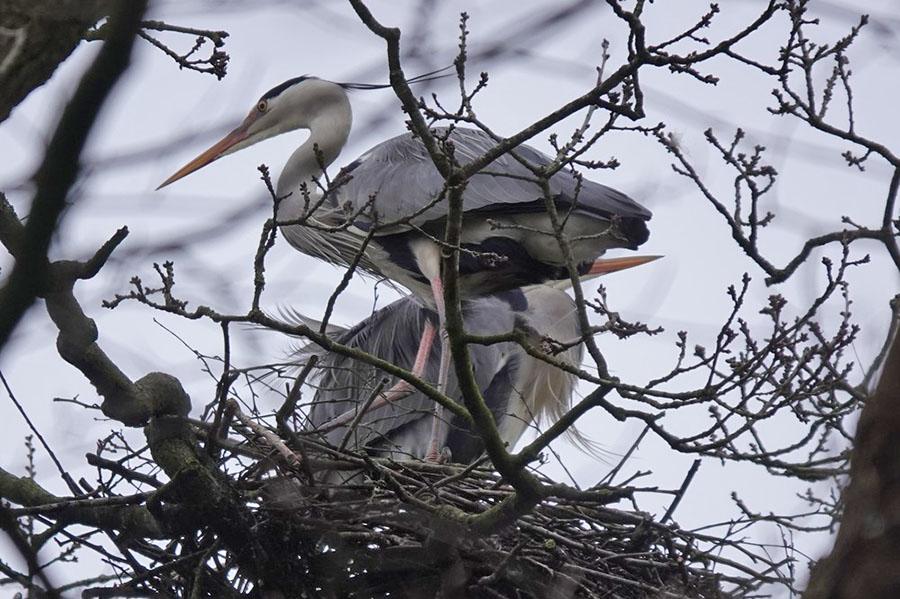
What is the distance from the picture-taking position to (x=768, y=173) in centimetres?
360

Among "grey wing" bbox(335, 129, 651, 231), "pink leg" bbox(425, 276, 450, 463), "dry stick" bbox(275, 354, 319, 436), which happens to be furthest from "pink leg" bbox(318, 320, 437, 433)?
"dry stick" bbox(275, 354, 319, 436)

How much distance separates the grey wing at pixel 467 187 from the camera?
5.00 metres

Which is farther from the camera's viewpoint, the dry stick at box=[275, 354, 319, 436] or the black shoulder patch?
the black shoulder patch

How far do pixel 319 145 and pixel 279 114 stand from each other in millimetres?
385

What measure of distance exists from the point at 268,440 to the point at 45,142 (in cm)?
225

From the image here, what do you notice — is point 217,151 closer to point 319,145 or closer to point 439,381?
point 319,145

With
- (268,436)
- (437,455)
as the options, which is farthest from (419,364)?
(268,436)

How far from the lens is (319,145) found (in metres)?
5.91

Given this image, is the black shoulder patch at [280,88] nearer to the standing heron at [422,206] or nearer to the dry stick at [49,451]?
the standing heron at [422,206]

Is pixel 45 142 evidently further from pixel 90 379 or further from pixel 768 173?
pixel 768 173

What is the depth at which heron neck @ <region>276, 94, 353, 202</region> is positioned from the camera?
5.77 m

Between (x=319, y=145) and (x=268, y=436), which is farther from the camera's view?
(x=319, y=145)

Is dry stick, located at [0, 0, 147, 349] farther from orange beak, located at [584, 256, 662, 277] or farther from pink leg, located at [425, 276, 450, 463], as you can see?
orange beak, located at [584, 256, 662, 277]

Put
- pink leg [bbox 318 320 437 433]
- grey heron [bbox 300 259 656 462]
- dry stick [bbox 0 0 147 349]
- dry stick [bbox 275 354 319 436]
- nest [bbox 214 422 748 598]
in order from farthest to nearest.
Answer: grey heron [bbox 300 259 656 462]
pink leg [bbox 318 320 437 433]
nest [bbox 214 422 748 598]
dry stick [bbox 275 354 319 436]
dry stick [bbox 0 0 147 349]
